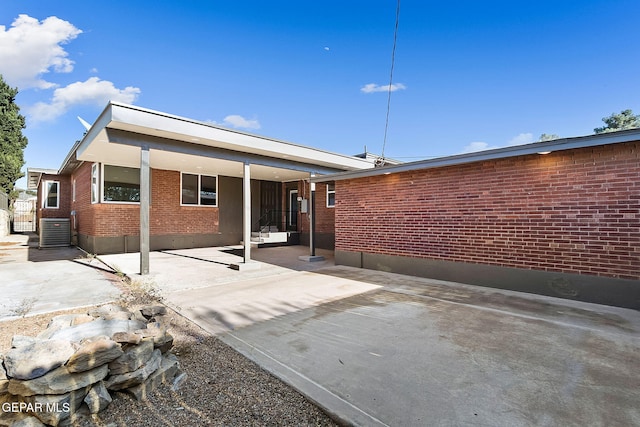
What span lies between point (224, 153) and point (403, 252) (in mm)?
5418

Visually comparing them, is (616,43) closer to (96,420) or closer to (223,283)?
(223,283)

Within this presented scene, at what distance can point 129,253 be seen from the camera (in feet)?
35.7

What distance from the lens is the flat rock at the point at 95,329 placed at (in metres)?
2.57

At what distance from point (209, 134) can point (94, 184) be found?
667 cm

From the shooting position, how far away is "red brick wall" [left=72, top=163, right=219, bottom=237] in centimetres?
1061

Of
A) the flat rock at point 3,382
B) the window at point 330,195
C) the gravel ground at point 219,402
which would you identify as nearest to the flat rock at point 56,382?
the flat rock at point 3,382

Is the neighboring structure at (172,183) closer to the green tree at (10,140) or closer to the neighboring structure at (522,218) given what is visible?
the neighboring structure at (522,218)

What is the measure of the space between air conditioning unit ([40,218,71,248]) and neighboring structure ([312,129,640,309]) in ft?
46.1

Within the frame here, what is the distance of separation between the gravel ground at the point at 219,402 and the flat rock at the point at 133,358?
201 millimetres

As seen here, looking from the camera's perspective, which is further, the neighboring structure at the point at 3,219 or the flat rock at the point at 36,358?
the neighboring structure at the point at 3,219

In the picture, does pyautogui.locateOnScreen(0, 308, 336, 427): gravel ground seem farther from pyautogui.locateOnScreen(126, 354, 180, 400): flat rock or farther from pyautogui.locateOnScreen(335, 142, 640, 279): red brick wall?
pyautogui.locateOnScreen(335, 142, 640, 279): red brick wall

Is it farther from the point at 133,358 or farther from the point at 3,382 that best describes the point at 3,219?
the point at 133,358

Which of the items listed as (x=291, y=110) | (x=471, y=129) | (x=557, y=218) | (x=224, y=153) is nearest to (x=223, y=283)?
(x=224, y=153)

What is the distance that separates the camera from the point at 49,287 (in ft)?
18.9
